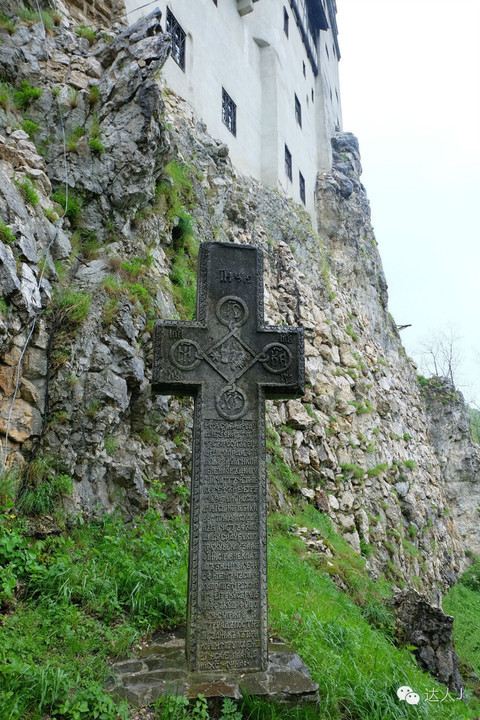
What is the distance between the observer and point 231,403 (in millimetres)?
4625

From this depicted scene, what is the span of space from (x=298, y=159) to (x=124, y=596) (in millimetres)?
18677

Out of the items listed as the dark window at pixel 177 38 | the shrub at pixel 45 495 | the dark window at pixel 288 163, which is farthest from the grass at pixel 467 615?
the dark window at pixel 288 163

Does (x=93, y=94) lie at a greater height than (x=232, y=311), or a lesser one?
greater

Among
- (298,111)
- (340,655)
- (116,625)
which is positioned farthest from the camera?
(298,111)

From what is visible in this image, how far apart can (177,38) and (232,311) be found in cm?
1156

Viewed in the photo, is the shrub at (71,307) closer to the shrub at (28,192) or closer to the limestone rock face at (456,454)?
the shrub at (28,192)

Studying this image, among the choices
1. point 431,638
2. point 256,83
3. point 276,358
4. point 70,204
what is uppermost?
point 256,83

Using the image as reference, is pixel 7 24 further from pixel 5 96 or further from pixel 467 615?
pixel 467 615

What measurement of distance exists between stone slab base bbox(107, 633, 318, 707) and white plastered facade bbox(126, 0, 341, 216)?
39.2 feet

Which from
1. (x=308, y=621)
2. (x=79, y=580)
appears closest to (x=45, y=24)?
(x=79, y=580)

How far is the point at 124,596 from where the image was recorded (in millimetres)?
4578

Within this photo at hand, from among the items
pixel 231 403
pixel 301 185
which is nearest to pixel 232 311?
pixel 231 403

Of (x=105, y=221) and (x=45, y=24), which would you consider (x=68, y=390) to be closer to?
(x=105, y=221)

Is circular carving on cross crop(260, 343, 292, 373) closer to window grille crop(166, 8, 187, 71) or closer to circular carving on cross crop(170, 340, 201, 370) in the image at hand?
circular carving on cross crop(170, 340, 201, 370)
